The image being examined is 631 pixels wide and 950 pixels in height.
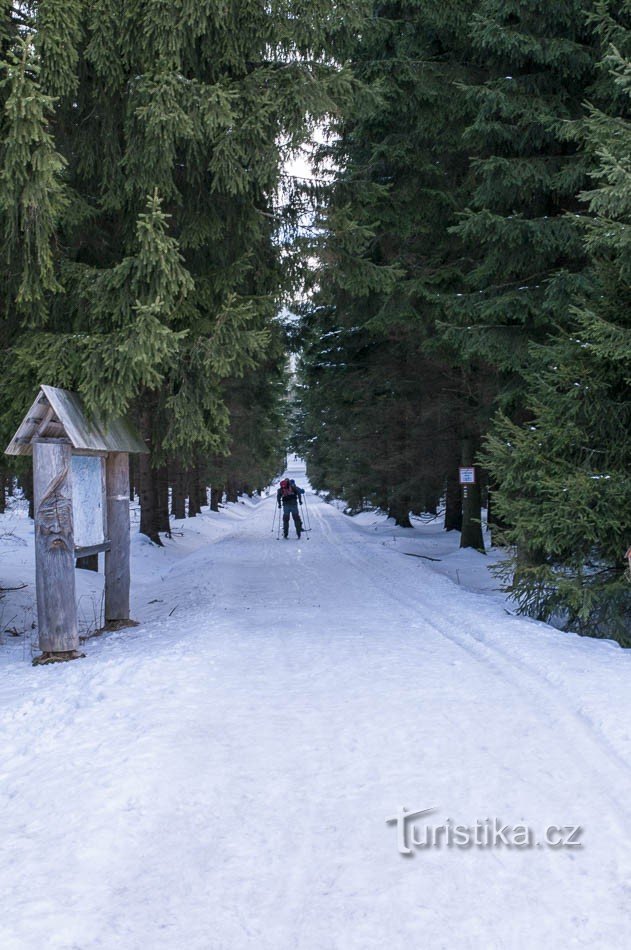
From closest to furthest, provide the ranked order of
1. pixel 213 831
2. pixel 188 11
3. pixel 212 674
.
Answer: pixel 213 831 → pixel 212 674 → pixel 188 11

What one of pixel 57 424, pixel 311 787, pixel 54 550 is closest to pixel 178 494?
pixel 57 424

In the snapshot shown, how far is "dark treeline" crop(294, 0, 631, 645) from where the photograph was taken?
7.69 metres

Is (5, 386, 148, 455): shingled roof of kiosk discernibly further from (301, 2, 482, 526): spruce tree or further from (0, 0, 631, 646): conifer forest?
(301, 2, 482, 526): spruce tree

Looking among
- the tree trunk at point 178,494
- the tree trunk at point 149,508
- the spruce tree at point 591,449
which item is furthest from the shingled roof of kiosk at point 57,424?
the tree trunk at point 178,494

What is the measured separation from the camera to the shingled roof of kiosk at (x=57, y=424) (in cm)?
723

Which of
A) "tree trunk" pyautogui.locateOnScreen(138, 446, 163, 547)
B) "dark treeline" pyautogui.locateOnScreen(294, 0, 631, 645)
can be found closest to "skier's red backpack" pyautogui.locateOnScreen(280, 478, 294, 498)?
"tree trunk" pyautogui.locateOnScreen(138, 446, 163, 547)

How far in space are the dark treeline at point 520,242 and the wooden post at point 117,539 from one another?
12.9 feet

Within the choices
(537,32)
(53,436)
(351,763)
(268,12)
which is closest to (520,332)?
(537,32)

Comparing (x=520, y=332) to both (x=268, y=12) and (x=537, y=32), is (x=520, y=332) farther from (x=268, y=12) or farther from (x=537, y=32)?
(x=268, y=12)

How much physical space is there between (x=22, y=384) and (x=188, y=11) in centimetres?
446

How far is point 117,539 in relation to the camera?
887 cm

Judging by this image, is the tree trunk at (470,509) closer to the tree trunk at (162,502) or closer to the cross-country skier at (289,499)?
the cross-country skier at (289,499)

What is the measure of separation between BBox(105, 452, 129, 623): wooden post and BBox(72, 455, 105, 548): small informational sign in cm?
46

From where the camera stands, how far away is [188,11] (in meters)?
7.47
